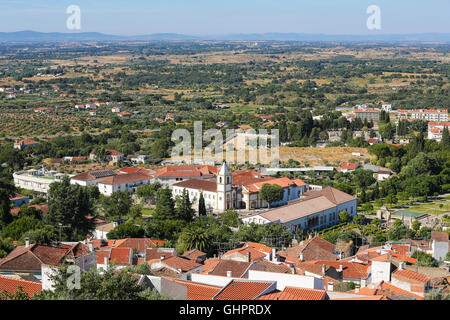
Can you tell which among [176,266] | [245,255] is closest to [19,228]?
[176,266]

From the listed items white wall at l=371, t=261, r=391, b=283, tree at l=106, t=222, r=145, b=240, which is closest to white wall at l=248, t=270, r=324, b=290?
white wall at l=371, t=261, r=391, b=283

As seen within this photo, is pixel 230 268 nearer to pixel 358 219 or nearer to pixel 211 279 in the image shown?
pixel 211 279

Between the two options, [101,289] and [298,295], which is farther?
[298,295]

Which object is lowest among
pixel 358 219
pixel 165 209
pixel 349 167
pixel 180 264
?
pixel 358 219

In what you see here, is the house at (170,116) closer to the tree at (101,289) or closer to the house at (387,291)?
the house at (387,291)

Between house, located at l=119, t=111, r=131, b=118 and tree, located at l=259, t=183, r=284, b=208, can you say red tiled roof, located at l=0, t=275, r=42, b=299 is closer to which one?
tree, located at l=259, t=183, r=284, b=208

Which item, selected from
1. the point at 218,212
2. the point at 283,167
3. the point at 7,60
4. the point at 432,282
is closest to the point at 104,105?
the point at 283,167
